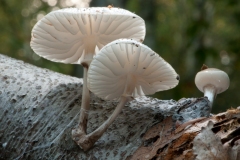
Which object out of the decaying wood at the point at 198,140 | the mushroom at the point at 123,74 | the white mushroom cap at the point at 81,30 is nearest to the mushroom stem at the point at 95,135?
the mushroom at the point at 123,74

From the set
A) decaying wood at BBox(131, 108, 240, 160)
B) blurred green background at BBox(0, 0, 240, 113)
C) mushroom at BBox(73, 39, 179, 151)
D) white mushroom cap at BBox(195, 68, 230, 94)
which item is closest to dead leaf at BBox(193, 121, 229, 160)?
decaying wood at BBox(131, 108, 240, 160)

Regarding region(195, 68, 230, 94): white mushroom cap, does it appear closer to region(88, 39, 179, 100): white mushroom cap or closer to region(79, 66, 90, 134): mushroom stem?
region(88, 39, 179, 100): white mushroom cap

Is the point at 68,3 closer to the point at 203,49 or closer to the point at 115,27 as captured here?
the point at 203,49

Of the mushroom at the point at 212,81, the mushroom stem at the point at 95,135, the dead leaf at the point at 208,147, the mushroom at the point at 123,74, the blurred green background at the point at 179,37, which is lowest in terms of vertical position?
the mushroom stem at the point at 95,135

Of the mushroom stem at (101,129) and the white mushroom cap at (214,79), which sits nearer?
the mushroom stem at (101,129)

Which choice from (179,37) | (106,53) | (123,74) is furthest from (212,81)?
(179,37)

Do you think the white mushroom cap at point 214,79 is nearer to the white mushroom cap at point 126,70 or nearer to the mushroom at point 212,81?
the mushroom at point 212,81

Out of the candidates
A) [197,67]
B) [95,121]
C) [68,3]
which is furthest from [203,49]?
[68,3]
